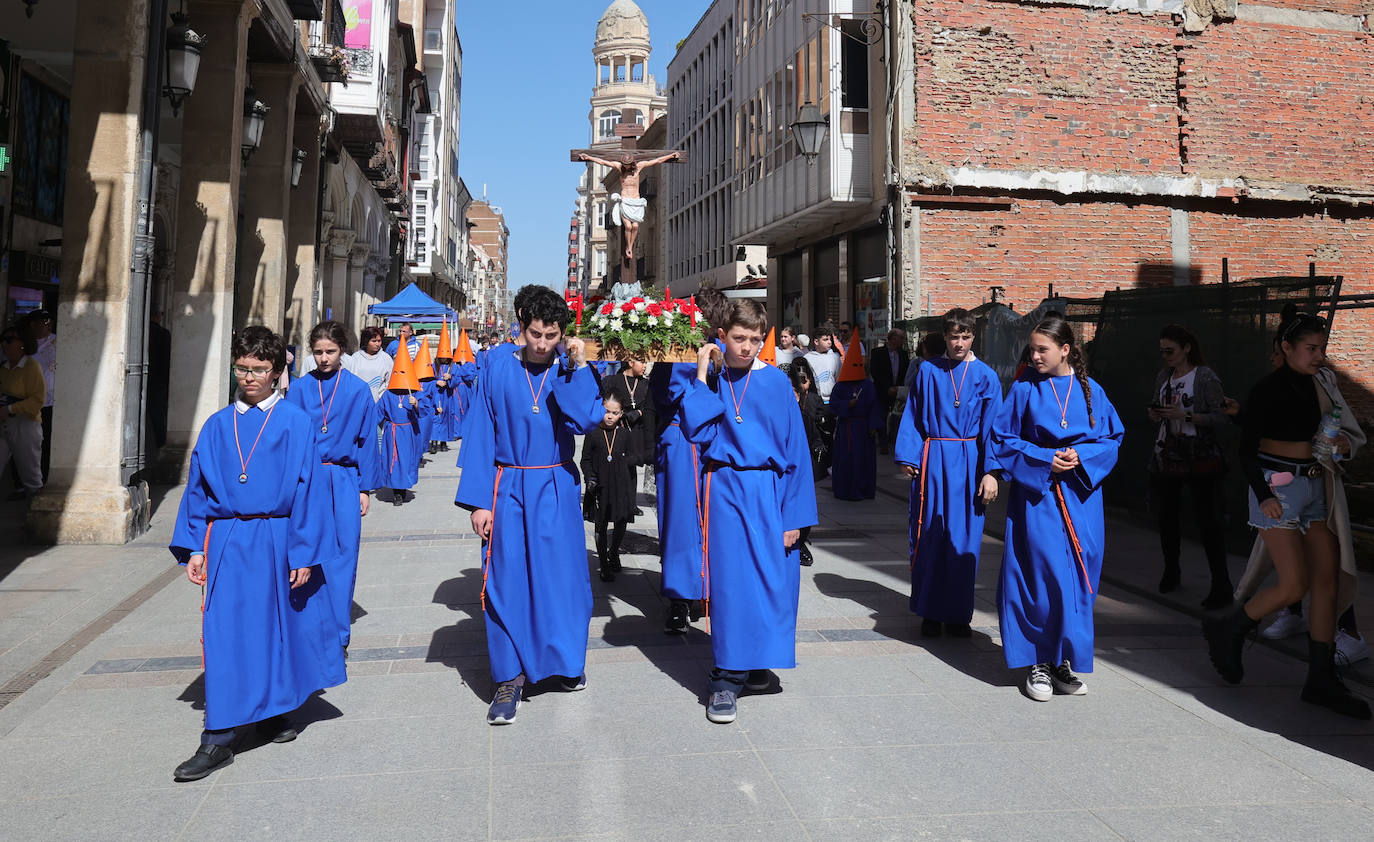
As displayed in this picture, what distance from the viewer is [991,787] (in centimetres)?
395

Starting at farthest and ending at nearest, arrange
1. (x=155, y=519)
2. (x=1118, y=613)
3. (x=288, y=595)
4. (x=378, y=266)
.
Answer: (x=378, y=266) < (x=155, y=519) < (x=1118, y=613) < (x=288, y=595)

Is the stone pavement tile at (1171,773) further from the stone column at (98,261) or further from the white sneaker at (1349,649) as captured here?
the stone column at (98,261)

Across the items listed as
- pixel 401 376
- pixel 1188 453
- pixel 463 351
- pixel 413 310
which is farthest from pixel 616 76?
pixel 1188 453

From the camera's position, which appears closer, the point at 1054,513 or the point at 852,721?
the point at 852,721

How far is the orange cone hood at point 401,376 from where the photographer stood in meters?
12.7

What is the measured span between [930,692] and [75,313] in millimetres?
7831

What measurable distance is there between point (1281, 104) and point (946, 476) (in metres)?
18.7

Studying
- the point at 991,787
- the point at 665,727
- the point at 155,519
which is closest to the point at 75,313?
the point at 155,519

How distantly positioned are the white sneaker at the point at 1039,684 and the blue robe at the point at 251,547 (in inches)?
131

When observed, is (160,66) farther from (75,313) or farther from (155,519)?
(155,519)

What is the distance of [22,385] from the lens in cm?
1077

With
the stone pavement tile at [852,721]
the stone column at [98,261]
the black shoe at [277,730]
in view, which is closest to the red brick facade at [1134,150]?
the stone column at [98,261]

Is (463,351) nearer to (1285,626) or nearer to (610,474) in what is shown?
(610,474)

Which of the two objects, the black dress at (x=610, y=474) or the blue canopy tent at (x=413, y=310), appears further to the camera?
the blue canopy tent at (x=413, y=310)
